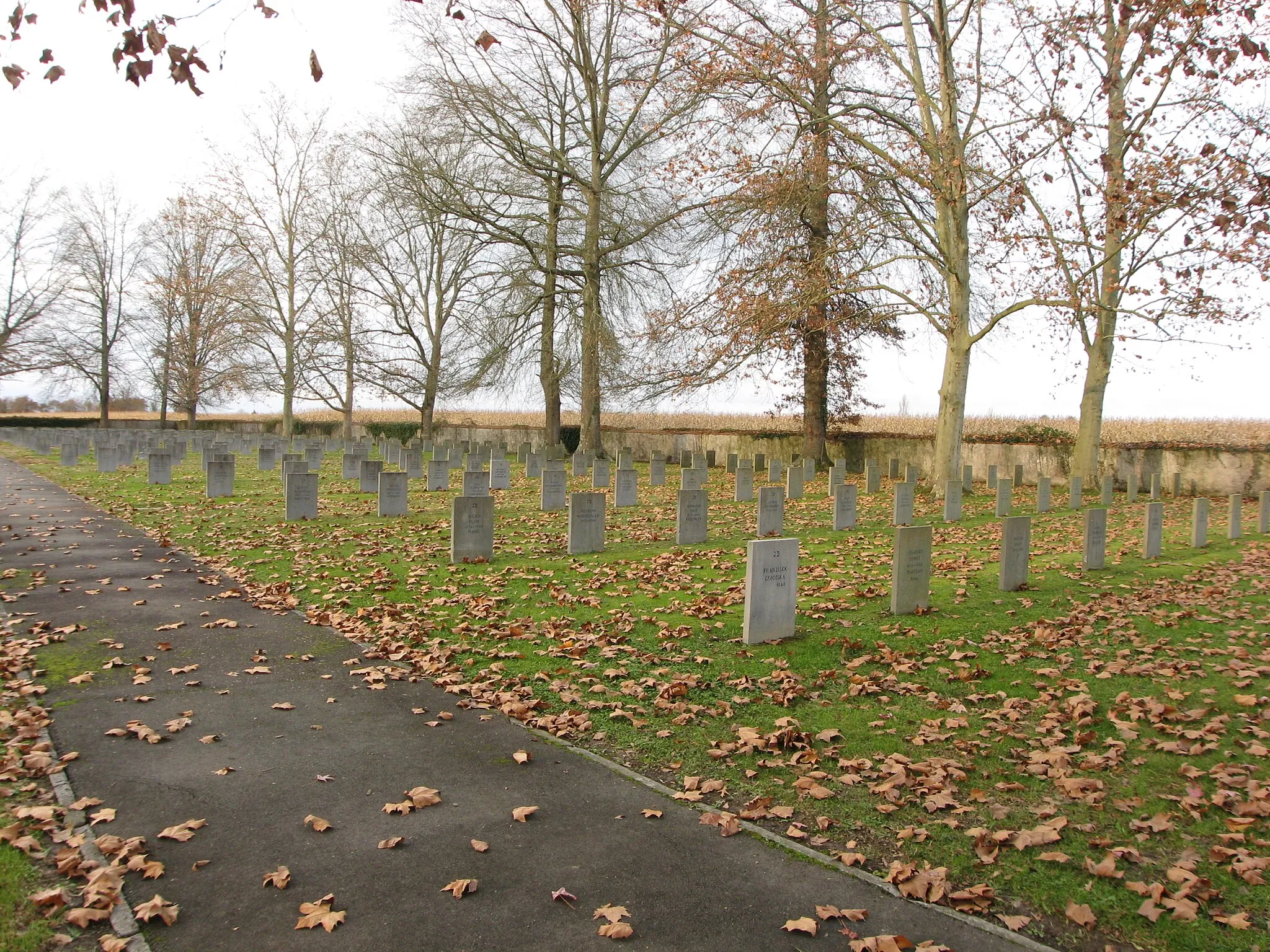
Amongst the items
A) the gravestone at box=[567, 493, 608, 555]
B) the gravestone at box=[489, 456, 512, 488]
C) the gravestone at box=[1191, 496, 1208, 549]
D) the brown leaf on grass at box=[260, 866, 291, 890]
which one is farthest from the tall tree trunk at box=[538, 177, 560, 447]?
the brown leaf on grass at box=[260, 866, 291, 890]

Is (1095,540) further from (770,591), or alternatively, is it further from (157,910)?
(157,910)

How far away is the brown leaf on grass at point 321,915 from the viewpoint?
10.7ft

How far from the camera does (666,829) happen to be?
4.13 m

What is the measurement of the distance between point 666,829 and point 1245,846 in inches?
111

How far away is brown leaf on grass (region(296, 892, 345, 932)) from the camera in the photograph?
10.7 ft

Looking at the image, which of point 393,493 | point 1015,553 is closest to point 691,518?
point 1015,553

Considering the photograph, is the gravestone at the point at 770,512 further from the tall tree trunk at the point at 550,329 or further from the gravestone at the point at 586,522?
the tall tree trunk at the point at 550,329

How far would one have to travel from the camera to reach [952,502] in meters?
16.6

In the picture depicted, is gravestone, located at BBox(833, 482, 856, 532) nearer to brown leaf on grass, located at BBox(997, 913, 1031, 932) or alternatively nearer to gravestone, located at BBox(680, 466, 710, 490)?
gravestone, located at BBox(680, 466, 710, 490)

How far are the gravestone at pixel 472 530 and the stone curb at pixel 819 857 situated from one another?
5.81m

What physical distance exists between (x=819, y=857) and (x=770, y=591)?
351cm

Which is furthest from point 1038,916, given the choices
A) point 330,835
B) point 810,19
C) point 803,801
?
point 810,19

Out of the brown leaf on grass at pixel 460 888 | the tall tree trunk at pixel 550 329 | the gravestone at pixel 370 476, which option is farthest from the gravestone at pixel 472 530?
the tall tree trunk at pixel 550 329

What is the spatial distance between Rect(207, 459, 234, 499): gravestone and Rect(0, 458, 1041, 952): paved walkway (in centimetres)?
1206
